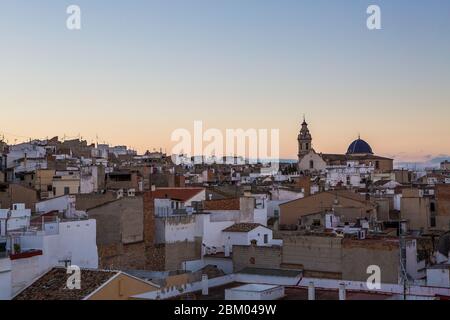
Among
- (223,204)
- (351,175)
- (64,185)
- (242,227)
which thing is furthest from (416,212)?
(351,175)

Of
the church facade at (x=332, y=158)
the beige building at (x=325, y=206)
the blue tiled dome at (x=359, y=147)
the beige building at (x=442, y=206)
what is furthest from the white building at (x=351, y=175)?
the beige building at (x=325, y=206)

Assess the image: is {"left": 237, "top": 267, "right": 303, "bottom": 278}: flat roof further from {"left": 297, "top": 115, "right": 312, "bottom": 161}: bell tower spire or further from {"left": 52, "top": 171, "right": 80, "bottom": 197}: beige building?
{"left": 297, "top": 115, "right": 312, "bottom": 161}: bell tower spire

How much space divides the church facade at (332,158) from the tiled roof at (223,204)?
30.8m

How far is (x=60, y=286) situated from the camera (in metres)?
11.6

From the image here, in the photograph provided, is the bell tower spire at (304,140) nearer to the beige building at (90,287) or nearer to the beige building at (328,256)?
the beige building at (328,256)

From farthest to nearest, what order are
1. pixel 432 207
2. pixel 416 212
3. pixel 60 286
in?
pixel 432 207
pixel 416 212
pixel 60 286

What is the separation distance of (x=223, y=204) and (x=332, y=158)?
40.1m

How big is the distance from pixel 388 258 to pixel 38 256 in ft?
23.7

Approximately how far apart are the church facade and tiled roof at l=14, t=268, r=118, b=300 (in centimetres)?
3917

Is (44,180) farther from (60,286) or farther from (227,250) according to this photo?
(60,286)

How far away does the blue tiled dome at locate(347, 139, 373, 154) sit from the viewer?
61.4 meters
